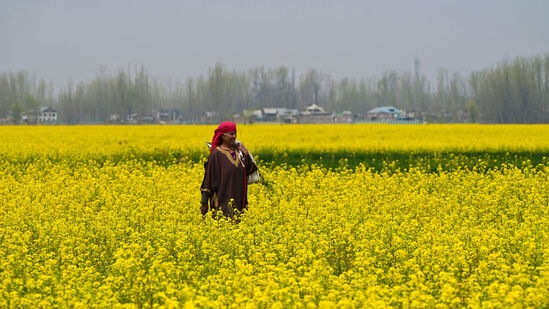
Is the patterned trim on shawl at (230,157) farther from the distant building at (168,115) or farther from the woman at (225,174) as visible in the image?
the distant building at (168,115)

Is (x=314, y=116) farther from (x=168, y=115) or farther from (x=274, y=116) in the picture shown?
(x=168, y=115)

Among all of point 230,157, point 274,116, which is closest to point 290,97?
point 274,116

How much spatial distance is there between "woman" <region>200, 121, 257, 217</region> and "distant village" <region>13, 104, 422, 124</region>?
11194cm

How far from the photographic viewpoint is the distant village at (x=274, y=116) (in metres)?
128

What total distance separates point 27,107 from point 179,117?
1173 inches

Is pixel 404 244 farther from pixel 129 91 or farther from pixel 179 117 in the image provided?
pixel 179 117

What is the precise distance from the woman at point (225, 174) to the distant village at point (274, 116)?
11194 centimetres

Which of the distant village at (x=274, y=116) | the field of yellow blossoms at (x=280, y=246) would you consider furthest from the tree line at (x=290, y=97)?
the field of yellow blossoms at (x=280, y=246)

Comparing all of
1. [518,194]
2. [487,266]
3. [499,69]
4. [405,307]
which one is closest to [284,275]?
[405,307]

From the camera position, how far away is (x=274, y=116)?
5458 inches

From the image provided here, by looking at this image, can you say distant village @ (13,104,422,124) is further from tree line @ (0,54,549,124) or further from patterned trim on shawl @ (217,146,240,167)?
patterned trim on shawl @ (217,146,240,167)

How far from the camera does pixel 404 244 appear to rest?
Answer: 9234 millimetres

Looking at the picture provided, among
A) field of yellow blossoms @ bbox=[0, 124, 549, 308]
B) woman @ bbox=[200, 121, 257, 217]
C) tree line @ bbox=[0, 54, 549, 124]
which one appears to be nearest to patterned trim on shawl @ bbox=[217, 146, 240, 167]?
woman @ bbox=[200, 121, 257, 217]

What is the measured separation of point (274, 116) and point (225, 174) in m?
128
